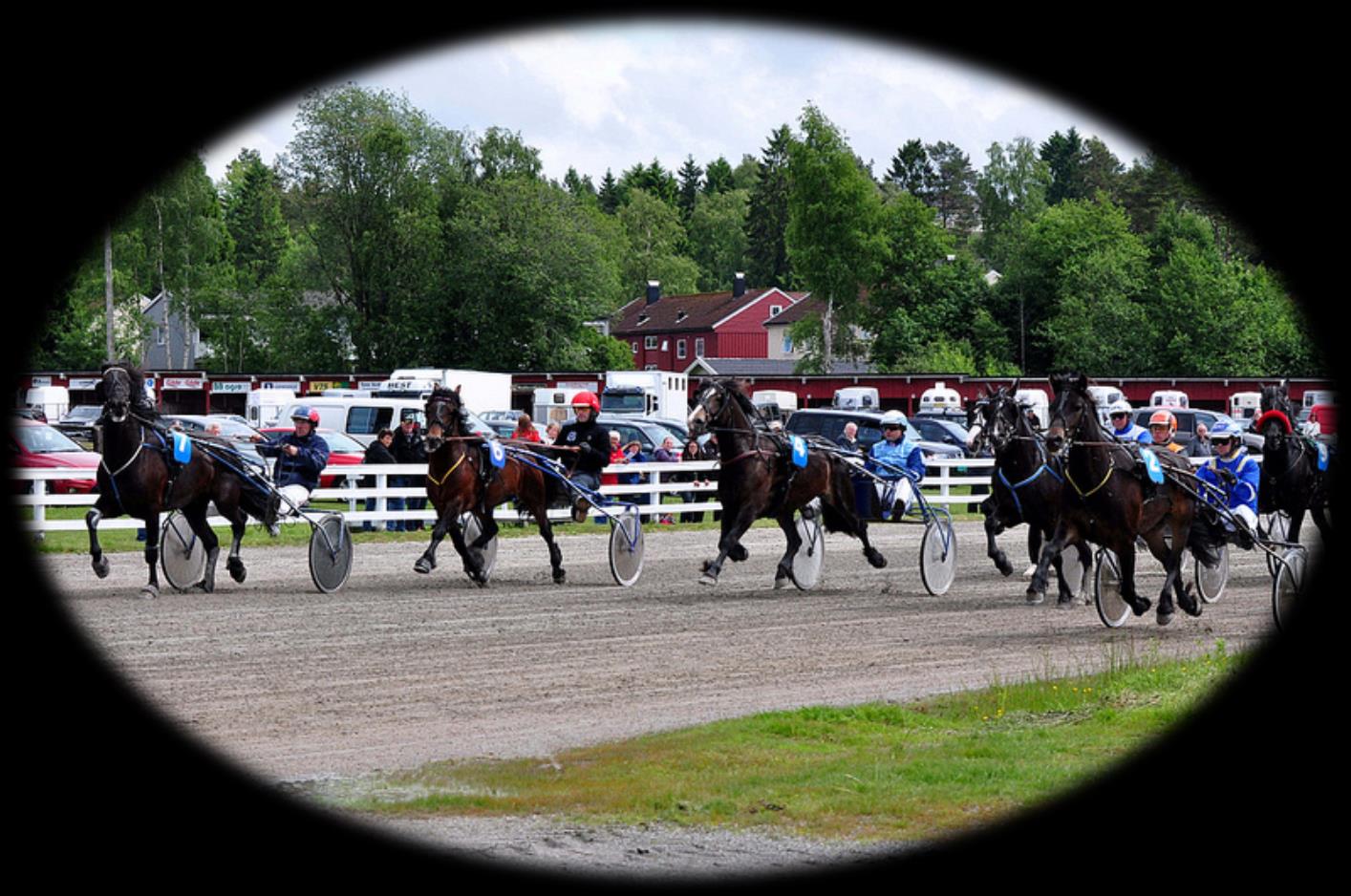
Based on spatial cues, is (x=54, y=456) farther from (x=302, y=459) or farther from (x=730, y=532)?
(x=730, y=532)

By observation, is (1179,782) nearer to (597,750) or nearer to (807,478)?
(597,750)

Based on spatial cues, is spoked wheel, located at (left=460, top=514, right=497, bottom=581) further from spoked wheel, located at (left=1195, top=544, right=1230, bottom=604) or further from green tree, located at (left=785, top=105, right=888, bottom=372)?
green tree, located at (left=785, top=105, right=888, bottom=372)

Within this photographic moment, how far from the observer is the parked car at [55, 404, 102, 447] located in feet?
132

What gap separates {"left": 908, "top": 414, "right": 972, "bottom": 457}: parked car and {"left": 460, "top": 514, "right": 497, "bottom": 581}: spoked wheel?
22029 millimetres

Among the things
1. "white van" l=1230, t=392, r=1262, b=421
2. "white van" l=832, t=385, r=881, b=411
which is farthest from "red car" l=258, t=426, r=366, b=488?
"white van" l=1230, t=392, r=1262, b=421

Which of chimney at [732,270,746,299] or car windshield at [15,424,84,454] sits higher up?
chimney at [732,270,746,299]

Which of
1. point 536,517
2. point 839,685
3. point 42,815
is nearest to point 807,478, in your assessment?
point 536,517

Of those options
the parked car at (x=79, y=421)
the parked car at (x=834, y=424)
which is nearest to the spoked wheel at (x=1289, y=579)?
the parked car at (x=834, y=424)

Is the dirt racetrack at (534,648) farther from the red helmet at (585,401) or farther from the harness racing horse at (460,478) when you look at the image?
the red helmet at (585,401)

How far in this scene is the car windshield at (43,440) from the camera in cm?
2803

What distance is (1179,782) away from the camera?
27.3ft

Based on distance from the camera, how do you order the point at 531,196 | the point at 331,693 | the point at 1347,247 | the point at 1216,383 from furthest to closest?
the point at 531,196 → the point at 1216,383 → the point at 331,693 → the point at 1347,247

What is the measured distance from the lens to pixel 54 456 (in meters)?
→ 28.0

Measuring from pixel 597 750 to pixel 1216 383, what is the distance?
5190 centimetres
